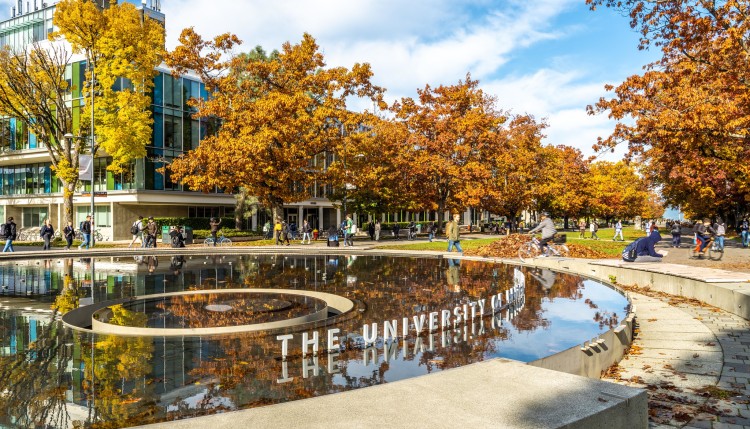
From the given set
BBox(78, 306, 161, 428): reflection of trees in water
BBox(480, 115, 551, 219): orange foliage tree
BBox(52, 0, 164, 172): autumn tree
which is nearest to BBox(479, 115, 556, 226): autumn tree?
BBox(480, 115, 551, 219): orange foliage tree

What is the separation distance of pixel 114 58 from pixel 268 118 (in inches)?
558

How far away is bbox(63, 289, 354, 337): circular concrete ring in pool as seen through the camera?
9398 mm

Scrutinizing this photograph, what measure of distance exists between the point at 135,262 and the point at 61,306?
12.1 metres

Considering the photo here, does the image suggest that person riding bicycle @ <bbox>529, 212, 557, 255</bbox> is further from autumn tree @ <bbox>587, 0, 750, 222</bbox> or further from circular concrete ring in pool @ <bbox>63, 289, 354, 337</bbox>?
circular concrete ring in pool @ <bbox>63, 289, 354, 337</bbox>

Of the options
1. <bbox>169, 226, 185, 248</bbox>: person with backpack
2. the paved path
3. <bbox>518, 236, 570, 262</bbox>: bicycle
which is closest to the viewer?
the paved path

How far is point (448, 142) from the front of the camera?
145ft

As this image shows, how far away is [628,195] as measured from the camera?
79438 mm

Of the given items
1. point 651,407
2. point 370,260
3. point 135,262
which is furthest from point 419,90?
point 651,407

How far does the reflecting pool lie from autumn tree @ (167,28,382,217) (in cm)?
1572

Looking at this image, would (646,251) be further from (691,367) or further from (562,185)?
(562,185)

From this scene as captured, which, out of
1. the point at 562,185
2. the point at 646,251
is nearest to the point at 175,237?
the point at 646,251

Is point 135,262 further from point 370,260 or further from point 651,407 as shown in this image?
point 651,407

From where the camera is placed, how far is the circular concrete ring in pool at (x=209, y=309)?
30.8 ft

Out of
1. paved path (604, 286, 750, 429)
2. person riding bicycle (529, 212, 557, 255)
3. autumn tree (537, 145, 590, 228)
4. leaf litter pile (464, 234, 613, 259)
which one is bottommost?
paved path (604, 286, 750, 429)
